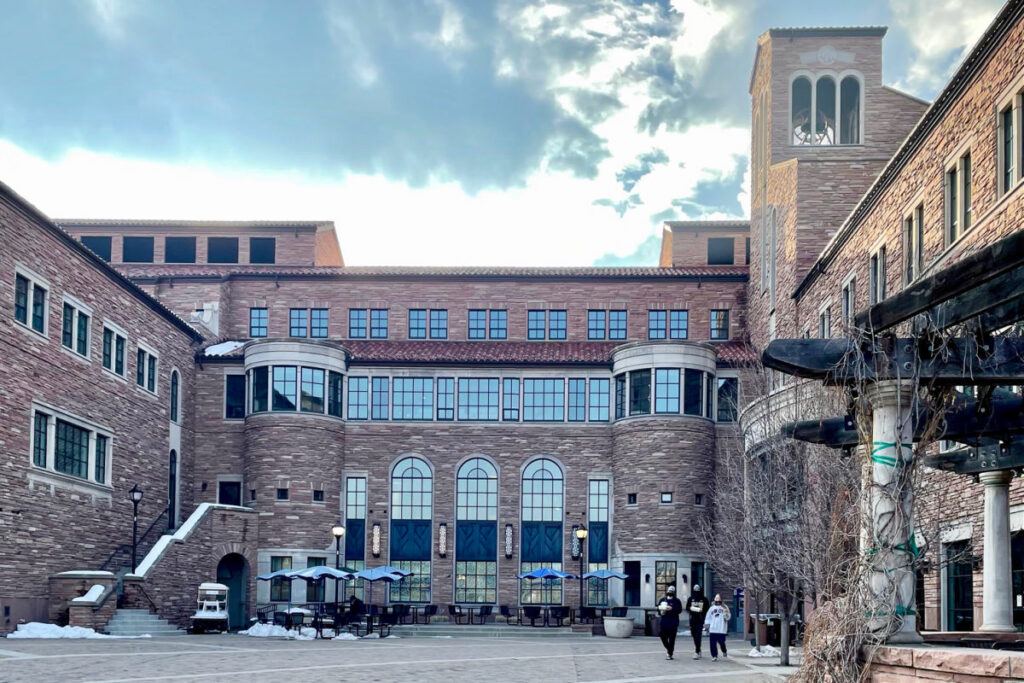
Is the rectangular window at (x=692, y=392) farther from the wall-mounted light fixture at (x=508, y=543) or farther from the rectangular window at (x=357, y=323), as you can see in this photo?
the rectangular window at (x=357, y=323)

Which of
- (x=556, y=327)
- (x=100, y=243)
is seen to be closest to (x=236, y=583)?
(x=556, y=327)

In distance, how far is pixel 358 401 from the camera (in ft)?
163

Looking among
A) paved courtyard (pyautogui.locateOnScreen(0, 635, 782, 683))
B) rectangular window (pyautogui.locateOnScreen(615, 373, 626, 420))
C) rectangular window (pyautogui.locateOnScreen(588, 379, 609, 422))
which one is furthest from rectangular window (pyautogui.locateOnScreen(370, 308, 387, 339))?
paved courtyard (pyautogui.locateOnScreen(0, 635, 782, 683))

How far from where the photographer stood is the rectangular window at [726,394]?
48.4 meters

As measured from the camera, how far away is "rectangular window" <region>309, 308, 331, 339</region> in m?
53.3

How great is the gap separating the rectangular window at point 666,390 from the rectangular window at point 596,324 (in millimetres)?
6109

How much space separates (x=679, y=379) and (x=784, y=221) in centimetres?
720

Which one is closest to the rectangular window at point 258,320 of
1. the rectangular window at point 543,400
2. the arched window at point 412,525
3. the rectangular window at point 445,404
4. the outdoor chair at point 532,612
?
the rectangular window at point 445,404

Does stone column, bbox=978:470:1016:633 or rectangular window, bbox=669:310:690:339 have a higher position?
rectangular window, bbox=669:310:690:339

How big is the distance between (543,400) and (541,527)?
489cm

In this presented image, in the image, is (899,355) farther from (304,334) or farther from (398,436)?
(304,334)

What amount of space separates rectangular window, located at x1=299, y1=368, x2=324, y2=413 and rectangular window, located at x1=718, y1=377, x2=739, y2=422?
15042 millimetres

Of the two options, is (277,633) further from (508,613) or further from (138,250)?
(138,250)

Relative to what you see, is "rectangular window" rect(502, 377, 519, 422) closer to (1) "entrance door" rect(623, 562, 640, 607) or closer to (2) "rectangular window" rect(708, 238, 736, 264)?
(1) "entrance door" rect(623, 562, 640, 607)
